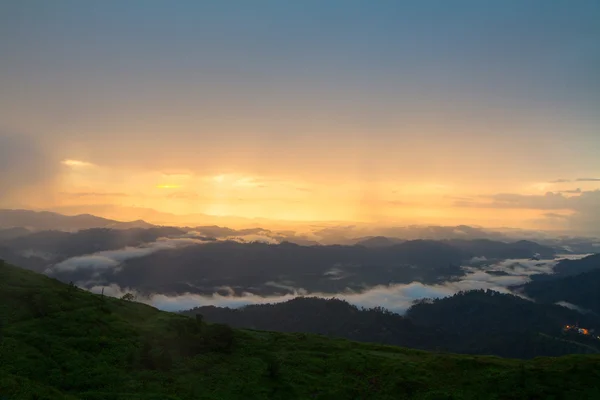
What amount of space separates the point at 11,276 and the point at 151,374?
34.9 m

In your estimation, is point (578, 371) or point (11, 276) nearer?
point (578, 371)

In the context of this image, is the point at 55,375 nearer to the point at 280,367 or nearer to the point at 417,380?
the point at 280,367

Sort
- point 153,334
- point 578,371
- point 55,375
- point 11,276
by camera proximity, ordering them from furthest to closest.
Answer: point 11,276, point 153,334, point 578,371, point 55,375

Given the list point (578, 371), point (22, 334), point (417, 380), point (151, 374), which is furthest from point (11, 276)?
point (578, 371)

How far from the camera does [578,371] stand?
49.4 meters

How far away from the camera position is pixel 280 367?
53719 mm

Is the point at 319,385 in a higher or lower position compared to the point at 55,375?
lower

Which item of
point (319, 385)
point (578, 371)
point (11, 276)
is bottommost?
point (319, 385)

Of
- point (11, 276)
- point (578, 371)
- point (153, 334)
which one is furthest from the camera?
point (11, 276)

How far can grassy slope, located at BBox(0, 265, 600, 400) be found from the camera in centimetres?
4219

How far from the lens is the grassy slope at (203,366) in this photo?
1661 inches

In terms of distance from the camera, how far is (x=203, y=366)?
50469 mm

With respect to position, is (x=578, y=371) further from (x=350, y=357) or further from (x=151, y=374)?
(x=151, y=374)

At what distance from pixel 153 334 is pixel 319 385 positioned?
2488cm
